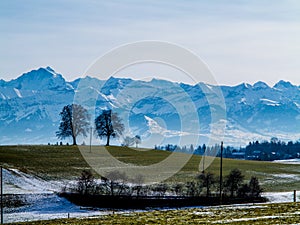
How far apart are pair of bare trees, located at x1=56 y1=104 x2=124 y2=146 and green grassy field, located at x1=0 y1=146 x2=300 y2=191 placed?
4275mm

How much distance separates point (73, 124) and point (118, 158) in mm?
21372

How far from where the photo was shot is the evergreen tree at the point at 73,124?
417 ft

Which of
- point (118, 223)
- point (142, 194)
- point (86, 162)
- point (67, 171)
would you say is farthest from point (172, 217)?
point (86, 162)

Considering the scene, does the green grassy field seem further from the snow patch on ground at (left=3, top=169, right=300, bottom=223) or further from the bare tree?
the bare tree

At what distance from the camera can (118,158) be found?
111m

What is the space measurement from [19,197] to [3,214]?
8.56m

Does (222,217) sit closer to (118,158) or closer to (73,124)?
(118,158)

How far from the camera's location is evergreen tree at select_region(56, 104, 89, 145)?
127 metres

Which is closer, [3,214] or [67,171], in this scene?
[3,214]

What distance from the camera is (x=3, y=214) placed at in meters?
62.5

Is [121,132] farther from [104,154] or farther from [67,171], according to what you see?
[67,171]

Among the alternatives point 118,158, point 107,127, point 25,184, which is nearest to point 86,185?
point 25,184

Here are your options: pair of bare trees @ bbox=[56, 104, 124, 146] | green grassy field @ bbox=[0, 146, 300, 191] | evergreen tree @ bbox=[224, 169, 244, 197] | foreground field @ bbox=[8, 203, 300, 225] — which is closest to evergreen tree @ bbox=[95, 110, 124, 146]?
pair of bare trees @ bbox=[56, 104, 124, 146]

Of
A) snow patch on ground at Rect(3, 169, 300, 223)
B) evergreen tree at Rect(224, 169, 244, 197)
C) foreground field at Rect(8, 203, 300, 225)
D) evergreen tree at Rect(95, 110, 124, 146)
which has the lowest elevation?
snow patch on ground at Rect(3, 169, 300, 223)
